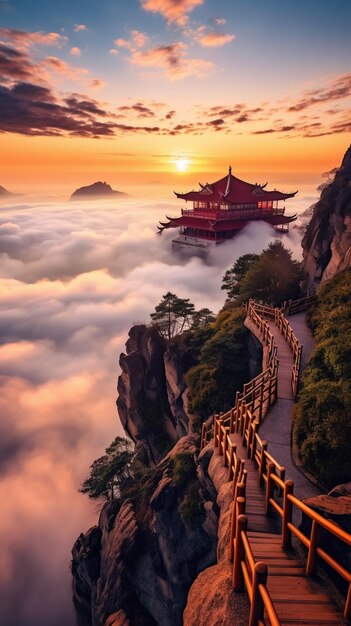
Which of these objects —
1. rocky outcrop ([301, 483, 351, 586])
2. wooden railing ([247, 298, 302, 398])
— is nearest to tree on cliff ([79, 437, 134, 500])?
wooden railing ([247, 298, 302, 398])

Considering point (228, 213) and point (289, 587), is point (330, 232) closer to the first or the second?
point (289, 587)

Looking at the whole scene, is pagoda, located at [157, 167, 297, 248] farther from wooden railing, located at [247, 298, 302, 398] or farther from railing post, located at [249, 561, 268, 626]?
railing post, located at [249, 561, 268, 626]

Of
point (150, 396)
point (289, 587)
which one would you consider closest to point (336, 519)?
point (289, 587)

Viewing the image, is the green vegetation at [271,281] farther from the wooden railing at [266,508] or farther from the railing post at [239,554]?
the railing post at [239,554]

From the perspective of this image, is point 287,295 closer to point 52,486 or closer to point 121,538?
point 121,538

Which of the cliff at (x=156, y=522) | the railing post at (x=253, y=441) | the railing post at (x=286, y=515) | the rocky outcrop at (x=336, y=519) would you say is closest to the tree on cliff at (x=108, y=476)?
the cliff at (x=156, y=522)
